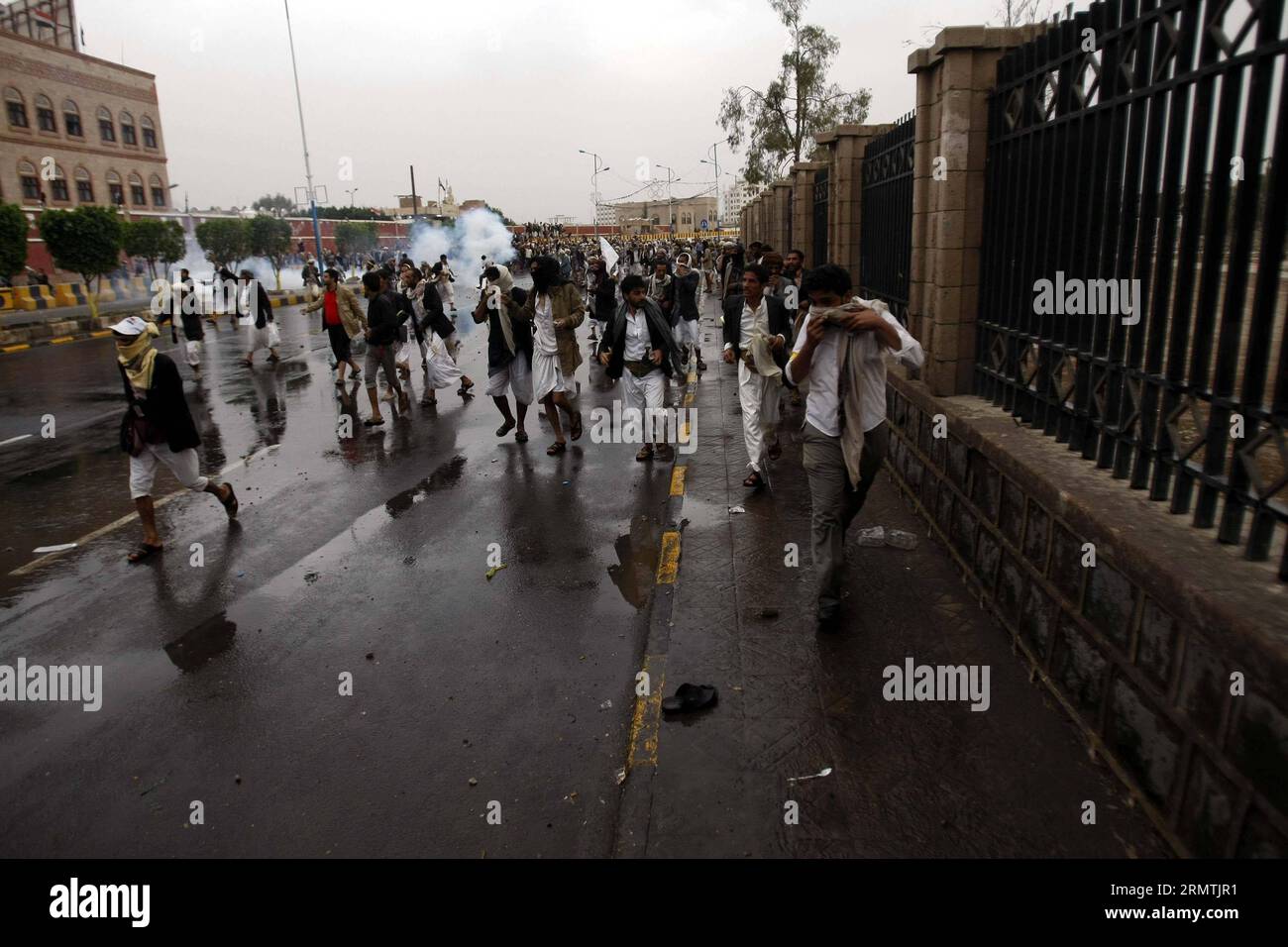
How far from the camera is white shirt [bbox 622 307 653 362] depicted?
26.4ft

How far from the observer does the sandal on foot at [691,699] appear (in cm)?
389

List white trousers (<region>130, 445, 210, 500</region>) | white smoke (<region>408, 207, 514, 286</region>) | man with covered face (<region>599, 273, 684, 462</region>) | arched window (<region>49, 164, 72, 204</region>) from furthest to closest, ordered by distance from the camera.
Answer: white smoke (<region>408, 207, 514, 286</region>) → arched window (<region>49, 164, 72, 204</region>) → man with covered face (<region>599, 273, 684, 462</region>) → white trousers (<region>130, 445, 210, 500</region>)

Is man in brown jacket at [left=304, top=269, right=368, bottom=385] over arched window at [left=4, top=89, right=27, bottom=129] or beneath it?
beneath

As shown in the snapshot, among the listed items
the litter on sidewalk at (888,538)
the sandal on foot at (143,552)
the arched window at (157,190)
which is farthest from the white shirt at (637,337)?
the arched window at (157,190)

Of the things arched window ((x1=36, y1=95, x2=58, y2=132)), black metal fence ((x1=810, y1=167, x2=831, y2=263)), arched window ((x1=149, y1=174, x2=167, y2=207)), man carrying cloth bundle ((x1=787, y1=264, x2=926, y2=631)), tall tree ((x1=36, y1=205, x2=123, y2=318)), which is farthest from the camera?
arched window ((x1=149, y1=174, x2=167, y2=207))

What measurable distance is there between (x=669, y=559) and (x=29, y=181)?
5547cm

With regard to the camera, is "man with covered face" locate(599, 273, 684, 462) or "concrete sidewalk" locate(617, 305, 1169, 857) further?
"man with covered face" locate(599, 273, 684, 462)

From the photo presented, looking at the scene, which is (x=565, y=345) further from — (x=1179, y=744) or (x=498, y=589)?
(x=1179, y=744)

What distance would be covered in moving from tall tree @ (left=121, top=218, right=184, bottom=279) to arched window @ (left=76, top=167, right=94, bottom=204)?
58.4ft

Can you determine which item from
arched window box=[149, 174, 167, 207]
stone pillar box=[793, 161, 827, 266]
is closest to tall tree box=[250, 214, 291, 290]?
arched window box=[149, 174, 167, 207]

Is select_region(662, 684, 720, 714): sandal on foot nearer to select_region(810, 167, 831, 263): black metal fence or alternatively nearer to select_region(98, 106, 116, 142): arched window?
select_region(810, 167, 831, 263): black metal fence

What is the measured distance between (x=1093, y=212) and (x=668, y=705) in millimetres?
3145
